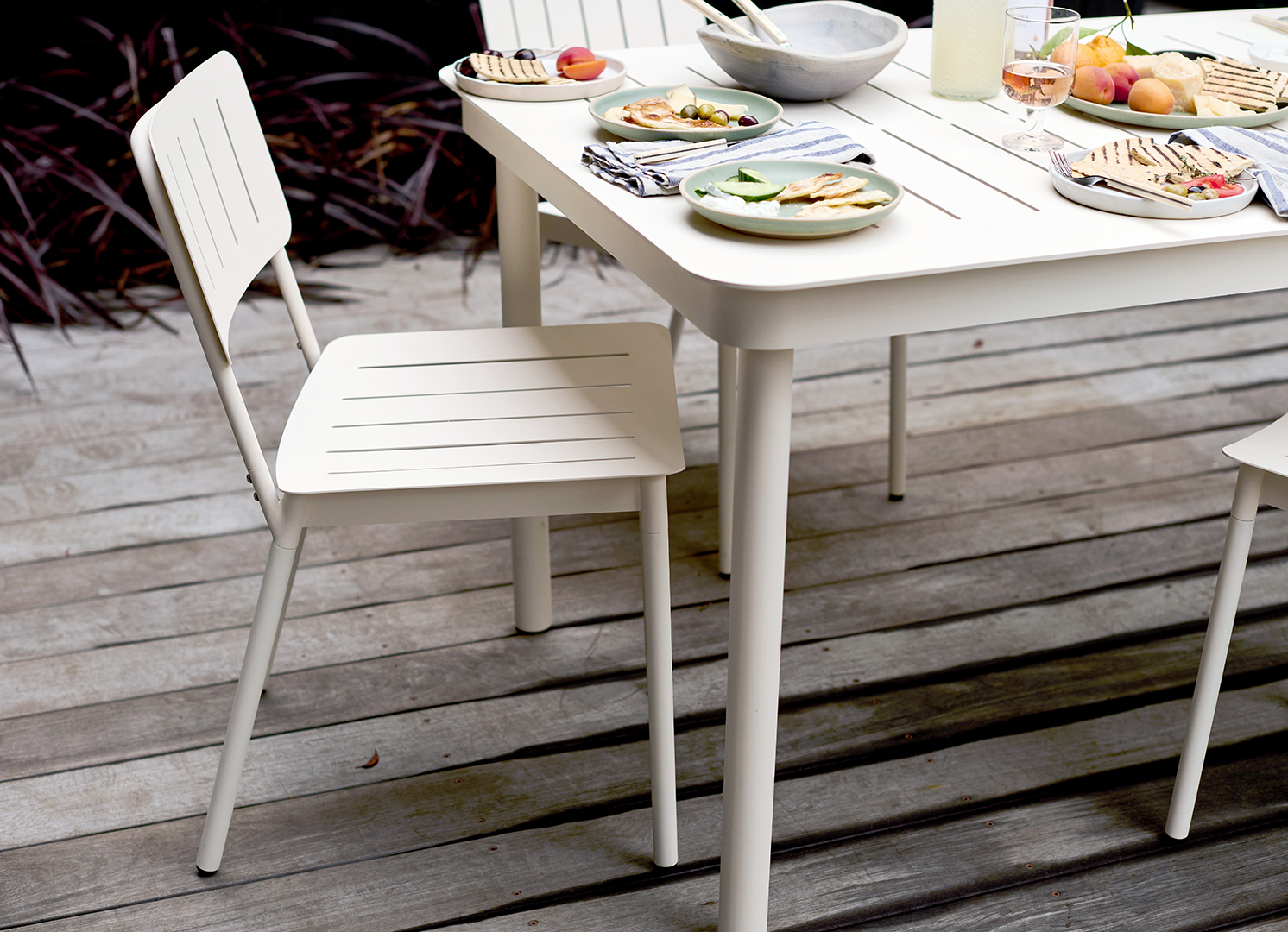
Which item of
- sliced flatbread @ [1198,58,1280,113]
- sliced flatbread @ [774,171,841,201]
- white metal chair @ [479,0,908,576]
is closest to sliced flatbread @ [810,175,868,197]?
sliced flatbread @ [774,171,841,201]

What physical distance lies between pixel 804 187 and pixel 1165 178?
35 centimetres

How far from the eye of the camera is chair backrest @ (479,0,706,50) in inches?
77.2

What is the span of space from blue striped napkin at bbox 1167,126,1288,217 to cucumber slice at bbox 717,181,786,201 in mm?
467

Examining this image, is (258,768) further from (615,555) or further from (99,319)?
(99,319)

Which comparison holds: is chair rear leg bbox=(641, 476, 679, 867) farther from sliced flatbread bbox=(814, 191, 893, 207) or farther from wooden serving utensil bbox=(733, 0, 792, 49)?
wooden serving utensil bbox=(733, 0, 792, 49)

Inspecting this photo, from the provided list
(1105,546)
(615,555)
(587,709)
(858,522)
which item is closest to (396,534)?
(615,555)

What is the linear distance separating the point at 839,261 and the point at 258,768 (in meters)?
1.04

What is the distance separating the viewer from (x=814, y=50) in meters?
1.65

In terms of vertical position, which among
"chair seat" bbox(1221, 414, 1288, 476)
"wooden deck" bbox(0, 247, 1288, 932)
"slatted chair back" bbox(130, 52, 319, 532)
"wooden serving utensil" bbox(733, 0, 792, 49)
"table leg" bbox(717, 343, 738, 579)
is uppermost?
"wooden serving utensil" bbox(733, 0, 792, 49)

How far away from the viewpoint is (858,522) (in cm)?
211

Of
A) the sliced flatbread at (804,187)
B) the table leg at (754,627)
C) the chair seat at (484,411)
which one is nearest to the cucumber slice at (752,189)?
the sliced flatbread at (804,187)

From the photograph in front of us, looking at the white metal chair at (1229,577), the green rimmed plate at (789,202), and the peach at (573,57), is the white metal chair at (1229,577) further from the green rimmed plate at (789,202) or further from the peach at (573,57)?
the peach at (573,57)

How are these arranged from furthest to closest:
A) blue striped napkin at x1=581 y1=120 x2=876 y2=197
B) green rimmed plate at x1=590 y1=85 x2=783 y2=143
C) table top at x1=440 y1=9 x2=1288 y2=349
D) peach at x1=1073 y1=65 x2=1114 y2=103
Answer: peach at x1=1073 y1=65 x2=1114 y2=103
green rimmed plate at x1=590 y1=85 x2=783 y2=143
blue striped napkin at x1=581 y1=120 x2=876 y2=197
table top at x1=440 y1=9 x2=1288 y2=349

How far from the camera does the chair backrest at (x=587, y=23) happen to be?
196cm
